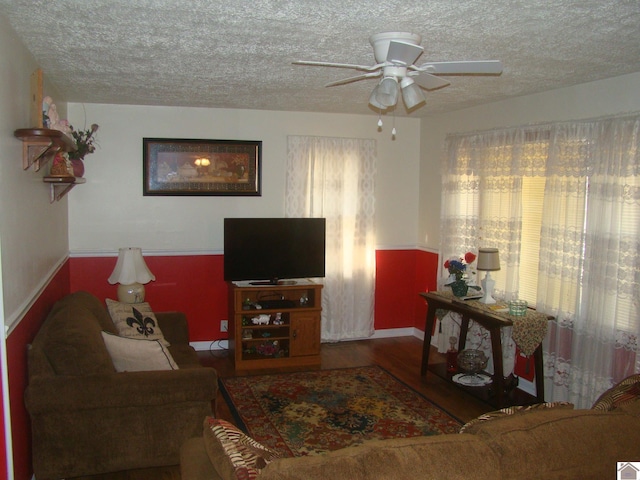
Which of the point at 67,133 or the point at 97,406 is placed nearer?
the point at 97,406

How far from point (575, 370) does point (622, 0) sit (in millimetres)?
2833

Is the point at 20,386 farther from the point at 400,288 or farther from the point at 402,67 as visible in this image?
the point at 400,288

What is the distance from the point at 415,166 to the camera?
6.44 meters

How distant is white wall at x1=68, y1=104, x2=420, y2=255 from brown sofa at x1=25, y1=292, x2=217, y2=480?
7.43 feet

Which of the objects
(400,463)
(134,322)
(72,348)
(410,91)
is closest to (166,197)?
(134,322)

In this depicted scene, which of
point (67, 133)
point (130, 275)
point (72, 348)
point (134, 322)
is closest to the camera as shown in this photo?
point (72, 348)

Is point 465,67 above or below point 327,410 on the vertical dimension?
above

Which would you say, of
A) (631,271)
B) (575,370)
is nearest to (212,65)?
(631,271)

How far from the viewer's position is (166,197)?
562 centimetres

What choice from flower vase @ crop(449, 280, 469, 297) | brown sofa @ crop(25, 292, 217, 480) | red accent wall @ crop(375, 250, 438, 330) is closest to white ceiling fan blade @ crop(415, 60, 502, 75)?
brown sofa @ crop(25, 292, 217, 480)

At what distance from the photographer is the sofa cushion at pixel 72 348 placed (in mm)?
3102

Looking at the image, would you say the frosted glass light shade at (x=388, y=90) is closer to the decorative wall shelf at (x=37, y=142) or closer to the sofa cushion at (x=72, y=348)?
the decorative wall shelf at (x=37, y=142)

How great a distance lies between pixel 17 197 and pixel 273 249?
2855mm

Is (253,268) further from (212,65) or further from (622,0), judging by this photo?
(622,0)
